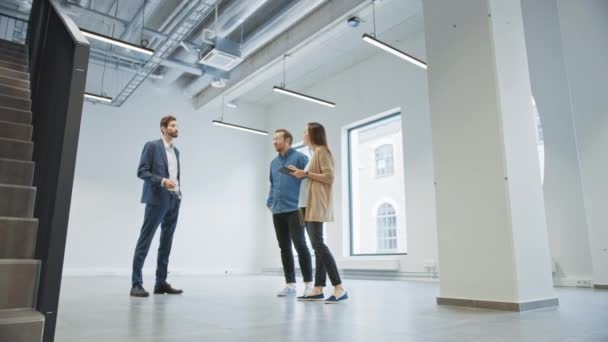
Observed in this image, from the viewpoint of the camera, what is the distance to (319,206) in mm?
2889

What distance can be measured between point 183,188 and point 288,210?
218 inches

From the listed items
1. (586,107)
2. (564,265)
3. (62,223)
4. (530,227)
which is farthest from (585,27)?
(62,223)

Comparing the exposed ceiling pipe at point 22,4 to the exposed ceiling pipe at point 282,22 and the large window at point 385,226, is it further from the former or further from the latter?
the large window at point 385,226

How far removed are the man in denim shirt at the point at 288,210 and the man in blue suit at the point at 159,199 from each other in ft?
2.51

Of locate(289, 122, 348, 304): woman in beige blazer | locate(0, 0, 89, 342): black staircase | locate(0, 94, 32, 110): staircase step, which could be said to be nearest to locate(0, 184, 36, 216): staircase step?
locate(0, 0, 89, 342): black staircase

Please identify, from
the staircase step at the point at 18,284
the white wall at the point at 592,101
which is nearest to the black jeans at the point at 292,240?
the staircase step at the point at 18,284

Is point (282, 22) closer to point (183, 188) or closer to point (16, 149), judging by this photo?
point (183, 188)

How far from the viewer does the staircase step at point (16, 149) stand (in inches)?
86.8

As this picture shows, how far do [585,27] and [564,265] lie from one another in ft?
7.89

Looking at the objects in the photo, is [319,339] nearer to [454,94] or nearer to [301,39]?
[454,94]

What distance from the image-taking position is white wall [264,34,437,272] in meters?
6.13

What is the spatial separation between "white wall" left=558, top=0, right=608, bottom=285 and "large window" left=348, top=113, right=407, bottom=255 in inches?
Answer: 113

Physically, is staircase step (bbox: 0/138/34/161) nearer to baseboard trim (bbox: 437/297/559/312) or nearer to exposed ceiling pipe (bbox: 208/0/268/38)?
baseboard trim (bbox: 437/297/559/312)

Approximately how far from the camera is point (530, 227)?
258 cm
